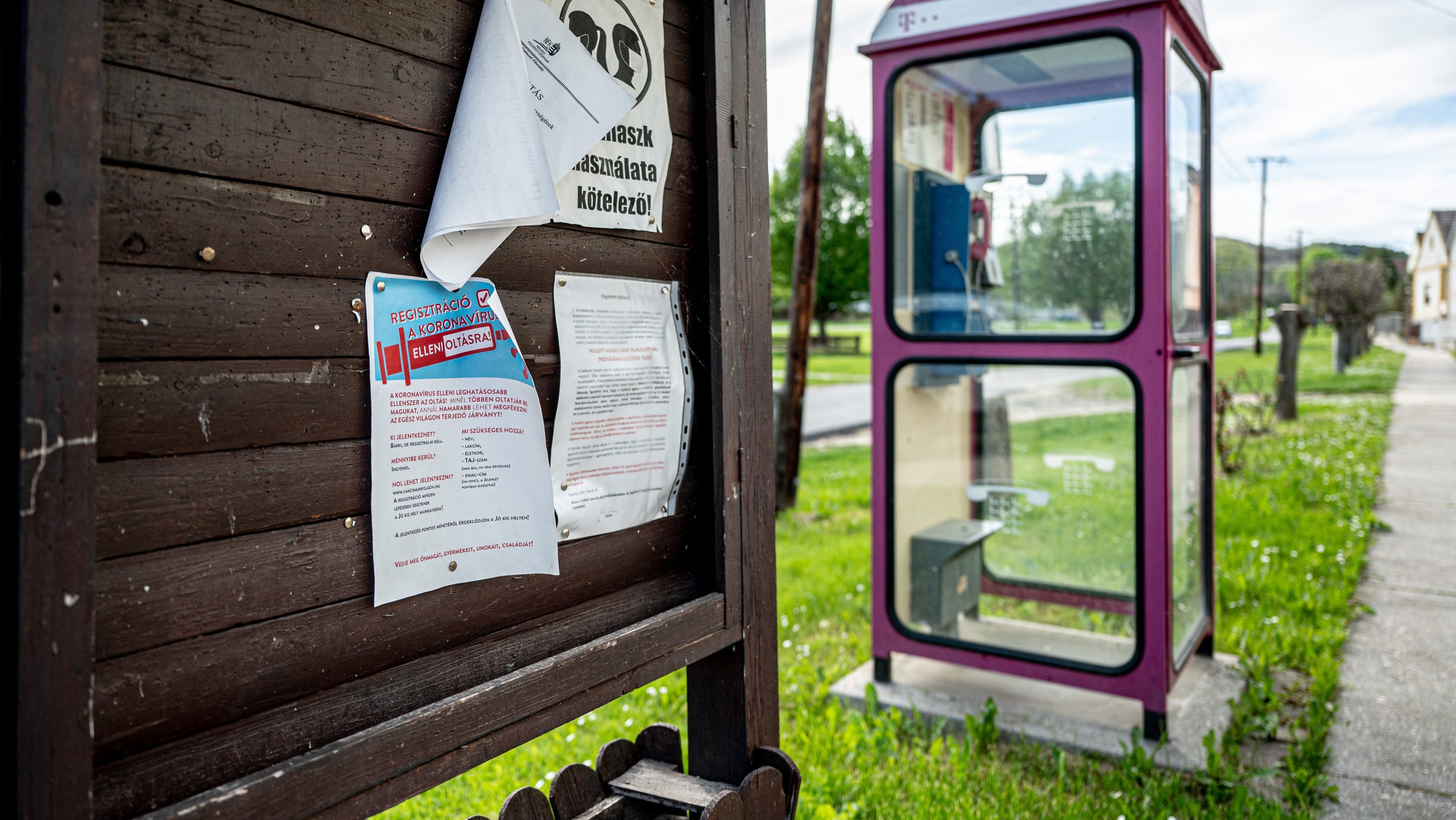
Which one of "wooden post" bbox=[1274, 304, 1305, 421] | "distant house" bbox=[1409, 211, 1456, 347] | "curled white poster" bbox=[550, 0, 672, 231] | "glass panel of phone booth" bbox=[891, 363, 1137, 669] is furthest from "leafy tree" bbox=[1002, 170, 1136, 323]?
"distant house" bbox=[1409, 211, 1456, 347]

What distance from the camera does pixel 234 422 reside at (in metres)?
1.14

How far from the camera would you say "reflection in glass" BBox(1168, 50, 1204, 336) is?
3.53 metres

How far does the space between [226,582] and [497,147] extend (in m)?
0.65

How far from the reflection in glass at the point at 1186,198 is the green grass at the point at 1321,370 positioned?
32.0 feet

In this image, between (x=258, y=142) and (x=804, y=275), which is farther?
(x=804, y=275)

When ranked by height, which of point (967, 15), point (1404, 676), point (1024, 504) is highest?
point (967, 15)

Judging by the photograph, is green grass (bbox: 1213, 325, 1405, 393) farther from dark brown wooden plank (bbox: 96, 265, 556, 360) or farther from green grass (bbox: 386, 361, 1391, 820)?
dark brown wooden plank (bbox: 96, 265, 556, 360)

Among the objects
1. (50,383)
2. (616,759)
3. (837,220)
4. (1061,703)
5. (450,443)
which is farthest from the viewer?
(837,220)

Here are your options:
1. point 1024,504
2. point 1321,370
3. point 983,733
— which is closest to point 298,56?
point 983,733

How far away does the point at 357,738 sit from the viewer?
123 cm

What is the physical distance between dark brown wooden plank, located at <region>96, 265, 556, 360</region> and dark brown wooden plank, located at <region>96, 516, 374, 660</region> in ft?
0.71

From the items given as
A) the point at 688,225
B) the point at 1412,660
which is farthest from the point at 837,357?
the point at 688,225

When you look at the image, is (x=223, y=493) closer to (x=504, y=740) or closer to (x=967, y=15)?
(x=504, y=740)

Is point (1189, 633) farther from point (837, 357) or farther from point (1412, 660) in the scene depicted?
point (837, 357)
